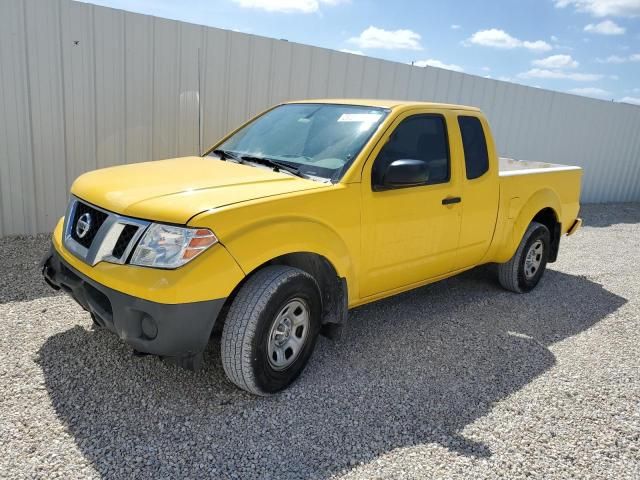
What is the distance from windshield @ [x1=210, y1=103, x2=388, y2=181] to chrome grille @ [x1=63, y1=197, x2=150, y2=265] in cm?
125

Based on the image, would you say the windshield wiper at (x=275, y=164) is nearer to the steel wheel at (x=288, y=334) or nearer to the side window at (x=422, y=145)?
the side window at (x=422, y=145)

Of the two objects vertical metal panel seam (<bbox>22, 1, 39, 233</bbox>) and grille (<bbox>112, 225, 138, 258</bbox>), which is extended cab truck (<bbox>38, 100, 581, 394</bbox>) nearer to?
grille (<bbox>112, 225, 138, 258</bbox>)

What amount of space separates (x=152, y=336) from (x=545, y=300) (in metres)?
4.24

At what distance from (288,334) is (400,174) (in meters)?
1.30

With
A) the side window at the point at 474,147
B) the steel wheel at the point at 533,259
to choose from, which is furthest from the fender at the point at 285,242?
the steel wheel at the point at 533,259

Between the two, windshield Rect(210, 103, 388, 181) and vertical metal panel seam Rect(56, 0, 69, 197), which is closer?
windshield Rect(210, 103, 388, 181)

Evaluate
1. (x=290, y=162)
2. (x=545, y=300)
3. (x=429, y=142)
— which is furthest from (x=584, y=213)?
(x=290, y=162)

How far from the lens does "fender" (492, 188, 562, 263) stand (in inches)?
202

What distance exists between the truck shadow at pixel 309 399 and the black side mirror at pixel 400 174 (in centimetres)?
129

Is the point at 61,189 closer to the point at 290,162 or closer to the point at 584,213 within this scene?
the point at 290,162

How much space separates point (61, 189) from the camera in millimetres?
6305

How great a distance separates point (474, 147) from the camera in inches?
184

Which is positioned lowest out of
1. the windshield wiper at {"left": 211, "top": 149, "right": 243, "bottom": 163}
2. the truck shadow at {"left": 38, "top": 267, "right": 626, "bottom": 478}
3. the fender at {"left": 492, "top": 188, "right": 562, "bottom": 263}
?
the truck shadow at {"left": 38, "top": 267, "right": 626, "bottom": 478}

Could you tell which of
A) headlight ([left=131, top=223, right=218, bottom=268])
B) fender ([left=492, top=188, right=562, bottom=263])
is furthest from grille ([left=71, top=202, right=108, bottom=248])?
fender ([left=492, top=188, right=562, bottom=263])
